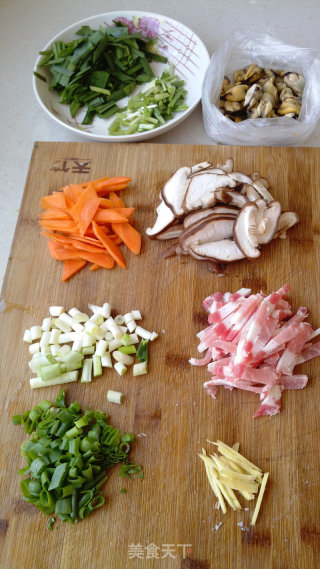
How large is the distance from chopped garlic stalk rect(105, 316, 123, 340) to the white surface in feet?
2.94

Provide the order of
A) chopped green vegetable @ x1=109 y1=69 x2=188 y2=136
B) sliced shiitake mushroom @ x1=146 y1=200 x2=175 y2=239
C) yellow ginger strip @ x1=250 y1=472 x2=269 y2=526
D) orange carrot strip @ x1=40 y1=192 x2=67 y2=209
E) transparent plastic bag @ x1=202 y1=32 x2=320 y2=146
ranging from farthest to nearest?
chopped green vegetable @ x1=109 y1=69 x2=188 y2=136 < transparent plastic bag @ x1=202 y1=32 x2=320 y2=146 < orange carrot strip @ x1=40 y1=192 x2=67 y2=209 < sliced shiitake mushroom @ x1=146 y1=200 x2=175 y2=239 < yellow ginger strip @ x1=250 y1=472 x2=269 y2=526

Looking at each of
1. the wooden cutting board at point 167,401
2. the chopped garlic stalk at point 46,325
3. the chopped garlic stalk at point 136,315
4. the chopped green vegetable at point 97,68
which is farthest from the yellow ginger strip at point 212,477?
the chopped green vegetable at point 97,68

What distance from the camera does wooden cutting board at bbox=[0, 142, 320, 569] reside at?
1903 mm

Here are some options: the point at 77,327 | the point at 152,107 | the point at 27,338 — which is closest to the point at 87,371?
the point at 77,327

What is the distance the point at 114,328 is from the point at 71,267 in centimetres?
39

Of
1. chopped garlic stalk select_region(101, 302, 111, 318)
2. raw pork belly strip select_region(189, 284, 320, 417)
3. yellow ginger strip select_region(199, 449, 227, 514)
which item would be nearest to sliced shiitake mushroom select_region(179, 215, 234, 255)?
raw pork belly strip select_region(189, 284, 320, 417)

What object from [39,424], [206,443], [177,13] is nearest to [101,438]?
[39,424]

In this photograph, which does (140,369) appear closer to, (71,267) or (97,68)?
(71,267)

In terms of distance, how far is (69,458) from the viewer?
1.98 meters

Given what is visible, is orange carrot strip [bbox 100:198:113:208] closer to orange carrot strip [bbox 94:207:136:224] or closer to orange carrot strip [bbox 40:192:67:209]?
orange carrot strip [bbox 94:207:136:224]

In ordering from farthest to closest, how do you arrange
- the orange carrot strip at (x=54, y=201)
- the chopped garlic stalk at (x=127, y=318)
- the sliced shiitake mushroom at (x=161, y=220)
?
the orange carrot strip at (x=54, y=201) → the sliced shiitake mushroom at (x=161, y=220) → the chopped garlic stalk at (x=127, y=318)

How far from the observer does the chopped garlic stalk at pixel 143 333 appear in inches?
89.0

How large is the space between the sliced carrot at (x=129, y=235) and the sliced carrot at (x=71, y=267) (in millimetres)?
217

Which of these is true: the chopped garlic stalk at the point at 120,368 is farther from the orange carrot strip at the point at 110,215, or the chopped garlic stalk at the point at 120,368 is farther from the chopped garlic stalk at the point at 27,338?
the orange carrot strip at the point at 110,215
